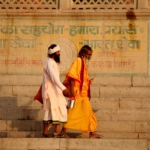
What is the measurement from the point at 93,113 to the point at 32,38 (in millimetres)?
3792

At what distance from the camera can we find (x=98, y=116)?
53.3ft

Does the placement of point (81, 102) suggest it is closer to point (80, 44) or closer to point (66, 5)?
point (80, 44)

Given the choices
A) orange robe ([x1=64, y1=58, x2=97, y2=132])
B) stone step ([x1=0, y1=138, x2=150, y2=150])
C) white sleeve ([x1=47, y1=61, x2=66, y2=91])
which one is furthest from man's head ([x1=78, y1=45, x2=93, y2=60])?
stone step ([x1=0, y1=138, x2=150, y2=150])

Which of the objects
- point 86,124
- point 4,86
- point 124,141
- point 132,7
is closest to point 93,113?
point 86,124

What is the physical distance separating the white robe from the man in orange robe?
257 mm

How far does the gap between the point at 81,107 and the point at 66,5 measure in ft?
13.8

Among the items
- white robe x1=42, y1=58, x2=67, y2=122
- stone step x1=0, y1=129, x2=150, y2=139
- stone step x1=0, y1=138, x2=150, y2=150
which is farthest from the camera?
stone step x1=0, y1=129, x2=150, y2=139

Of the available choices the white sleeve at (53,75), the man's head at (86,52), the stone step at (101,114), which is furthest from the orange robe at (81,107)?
the stone step at (101,114)

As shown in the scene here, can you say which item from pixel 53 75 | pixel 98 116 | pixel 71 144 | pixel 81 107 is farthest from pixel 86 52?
pixel 71 144

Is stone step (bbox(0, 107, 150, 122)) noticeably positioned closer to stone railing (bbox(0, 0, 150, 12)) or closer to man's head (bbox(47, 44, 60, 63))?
man's head (bbox(47, 44, 60, 63))

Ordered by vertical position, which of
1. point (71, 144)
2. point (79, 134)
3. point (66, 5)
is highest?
point (66, 5)

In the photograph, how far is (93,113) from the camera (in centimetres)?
1543

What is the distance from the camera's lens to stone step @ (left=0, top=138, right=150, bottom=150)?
14172 mm

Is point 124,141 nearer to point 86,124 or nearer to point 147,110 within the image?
point 86,124
